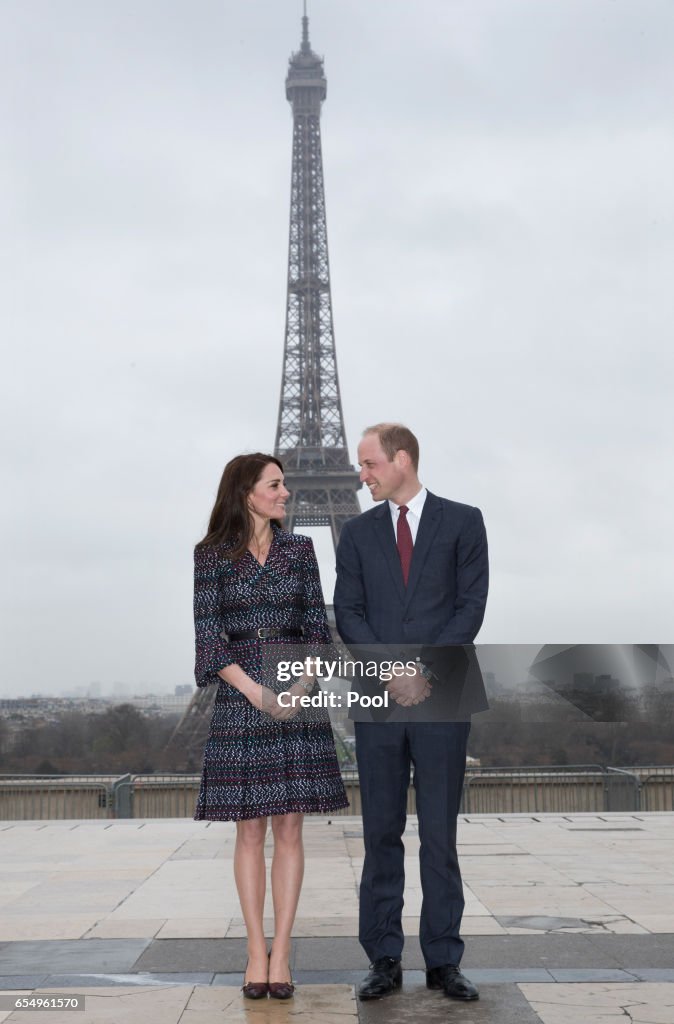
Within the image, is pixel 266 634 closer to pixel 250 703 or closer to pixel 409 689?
pixel 250 703

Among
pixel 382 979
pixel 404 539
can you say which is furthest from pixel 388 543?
pixel 382 979

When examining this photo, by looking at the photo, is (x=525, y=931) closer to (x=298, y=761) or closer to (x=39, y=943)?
(x=298, y=761)

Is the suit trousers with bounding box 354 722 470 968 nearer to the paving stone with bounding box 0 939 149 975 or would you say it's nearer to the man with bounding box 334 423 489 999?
the man with bounding box 334 423 489 999

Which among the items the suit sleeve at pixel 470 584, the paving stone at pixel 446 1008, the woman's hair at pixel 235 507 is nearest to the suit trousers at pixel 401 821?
the paving stone at pixel 446 1008

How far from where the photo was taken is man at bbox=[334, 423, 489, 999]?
183 inches

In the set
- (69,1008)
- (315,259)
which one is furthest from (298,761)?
(315,259)

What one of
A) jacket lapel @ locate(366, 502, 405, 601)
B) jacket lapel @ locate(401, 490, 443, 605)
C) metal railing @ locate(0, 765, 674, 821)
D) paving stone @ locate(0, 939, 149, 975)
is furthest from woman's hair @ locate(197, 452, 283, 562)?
metal railing @ locate(0, 765, 674, 821)

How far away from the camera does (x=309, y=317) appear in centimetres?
5856

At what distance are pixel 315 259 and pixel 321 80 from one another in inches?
418

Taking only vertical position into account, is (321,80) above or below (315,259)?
above

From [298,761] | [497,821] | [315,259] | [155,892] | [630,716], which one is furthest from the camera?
[315,259]

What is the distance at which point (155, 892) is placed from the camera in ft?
23.4

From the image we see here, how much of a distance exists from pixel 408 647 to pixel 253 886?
1.06 meters

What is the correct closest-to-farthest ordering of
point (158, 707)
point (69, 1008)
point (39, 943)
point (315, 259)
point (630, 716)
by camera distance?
point (69, 1008)
point (39, 943)
point (630, 716)
point (158, 707)
point (315, 259)
